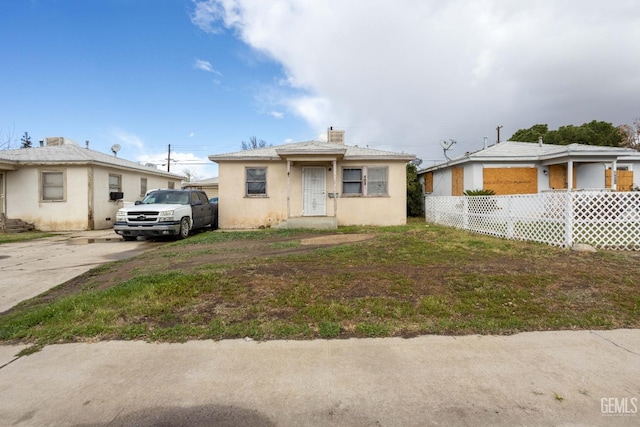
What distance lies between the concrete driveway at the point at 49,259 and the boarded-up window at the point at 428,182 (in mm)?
16083

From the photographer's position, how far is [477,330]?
3.49 m

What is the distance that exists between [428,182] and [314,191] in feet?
33.4

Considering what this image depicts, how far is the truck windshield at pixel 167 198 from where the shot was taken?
1137 centimetres

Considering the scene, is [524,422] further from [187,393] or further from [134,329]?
[134,329]

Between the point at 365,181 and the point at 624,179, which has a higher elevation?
the point at 624,179

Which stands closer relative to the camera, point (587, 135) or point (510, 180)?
point (510, 180)

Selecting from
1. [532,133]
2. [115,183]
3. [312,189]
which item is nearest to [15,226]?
[115,183]

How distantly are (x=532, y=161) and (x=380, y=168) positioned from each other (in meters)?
7.85

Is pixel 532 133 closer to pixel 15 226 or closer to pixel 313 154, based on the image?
pixel 313 154

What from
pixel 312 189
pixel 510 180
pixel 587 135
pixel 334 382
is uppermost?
pixel 587 135

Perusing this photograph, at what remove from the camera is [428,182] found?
68.0ft

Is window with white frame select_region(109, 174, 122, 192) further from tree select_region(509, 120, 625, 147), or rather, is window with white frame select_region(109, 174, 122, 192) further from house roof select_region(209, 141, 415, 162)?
tree select_region(509, 120, 625, 147)

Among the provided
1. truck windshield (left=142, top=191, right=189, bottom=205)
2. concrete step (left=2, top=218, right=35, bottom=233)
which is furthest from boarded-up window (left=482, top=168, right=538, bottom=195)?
concrete step (left=2, top=218, right=35, bottom=233)

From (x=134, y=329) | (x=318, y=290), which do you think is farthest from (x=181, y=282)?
(x=318, y=290)
